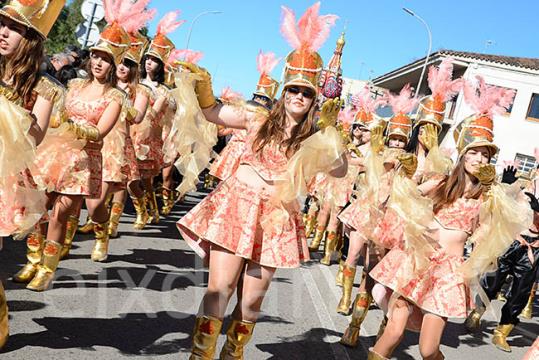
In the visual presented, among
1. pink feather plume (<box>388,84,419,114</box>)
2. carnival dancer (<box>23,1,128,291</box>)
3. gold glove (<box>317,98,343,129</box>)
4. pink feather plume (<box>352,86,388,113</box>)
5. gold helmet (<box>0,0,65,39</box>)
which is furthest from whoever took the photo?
pink feather plume (<box>352,86,388,113</box>)

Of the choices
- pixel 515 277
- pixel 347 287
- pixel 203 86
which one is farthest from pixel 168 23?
pixel 515 277

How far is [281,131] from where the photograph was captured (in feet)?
12.6

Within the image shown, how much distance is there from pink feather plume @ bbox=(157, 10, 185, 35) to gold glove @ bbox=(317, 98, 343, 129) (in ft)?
12.4

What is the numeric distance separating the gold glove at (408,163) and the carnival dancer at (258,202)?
92 centimetres

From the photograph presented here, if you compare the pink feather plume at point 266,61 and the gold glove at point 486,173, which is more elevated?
the pink feather plume at point 266,61

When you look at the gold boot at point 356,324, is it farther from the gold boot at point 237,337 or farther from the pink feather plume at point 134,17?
the pink feather plume at point 134,17

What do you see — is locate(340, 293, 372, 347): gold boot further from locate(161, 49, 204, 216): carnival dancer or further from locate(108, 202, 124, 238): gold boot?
locate(108, 202, 124, 238): gold boot

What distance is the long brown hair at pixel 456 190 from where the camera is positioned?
4.44 m

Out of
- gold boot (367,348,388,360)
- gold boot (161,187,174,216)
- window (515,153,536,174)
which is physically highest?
window (515,153,536,174)

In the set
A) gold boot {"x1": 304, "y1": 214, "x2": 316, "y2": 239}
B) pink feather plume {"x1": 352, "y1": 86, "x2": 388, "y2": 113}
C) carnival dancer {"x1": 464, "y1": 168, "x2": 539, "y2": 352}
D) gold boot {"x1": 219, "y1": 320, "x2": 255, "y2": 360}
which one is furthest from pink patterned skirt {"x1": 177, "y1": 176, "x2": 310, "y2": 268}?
gold boot {"x1": 304, "y1": 214, "x2": 316, "y2": 239}

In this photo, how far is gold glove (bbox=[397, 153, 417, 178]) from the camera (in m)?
4.59

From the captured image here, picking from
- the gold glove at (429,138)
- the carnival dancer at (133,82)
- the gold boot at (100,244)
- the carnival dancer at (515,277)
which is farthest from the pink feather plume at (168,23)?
the carnival dancer at (515,277)

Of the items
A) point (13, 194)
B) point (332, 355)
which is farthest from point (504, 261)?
point (13, 194)

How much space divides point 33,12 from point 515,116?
31332 mm
